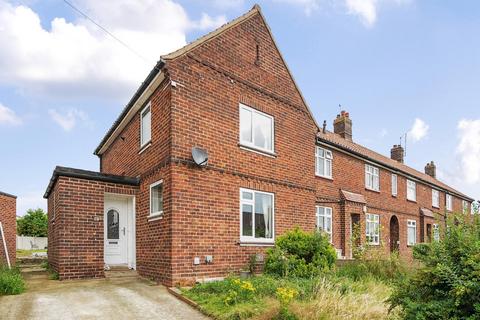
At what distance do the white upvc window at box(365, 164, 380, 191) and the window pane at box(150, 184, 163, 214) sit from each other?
1340cm

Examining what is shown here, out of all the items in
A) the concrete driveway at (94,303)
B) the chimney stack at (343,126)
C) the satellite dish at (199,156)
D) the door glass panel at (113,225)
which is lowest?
the concrete driveway at (94,303)

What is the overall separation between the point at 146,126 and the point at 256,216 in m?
4.39

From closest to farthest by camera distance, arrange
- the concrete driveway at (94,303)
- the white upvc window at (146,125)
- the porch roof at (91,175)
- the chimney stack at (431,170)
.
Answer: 1. the concrete driveway at (94,303)
2. the porch roof at (91,175)
3. the white upvc window at (146,125)
4. the chimney stack at (431,170)

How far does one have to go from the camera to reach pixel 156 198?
39.1ft

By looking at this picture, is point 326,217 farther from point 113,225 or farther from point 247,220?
point 113,225

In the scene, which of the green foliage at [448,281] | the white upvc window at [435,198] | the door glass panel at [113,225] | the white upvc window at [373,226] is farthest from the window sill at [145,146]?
the white upvc window at [435,198]

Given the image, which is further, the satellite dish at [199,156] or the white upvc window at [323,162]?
the white upvc window at [323,162]

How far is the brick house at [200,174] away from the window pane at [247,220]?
50 mm

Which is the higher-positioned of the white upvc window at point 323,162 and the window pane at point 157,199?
the white upvc window at point 323,162

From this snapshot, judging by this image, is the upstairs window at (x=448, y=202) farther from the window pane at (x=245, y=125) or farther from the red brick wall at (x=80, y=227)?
the red brick wall at (x=80, y=227)

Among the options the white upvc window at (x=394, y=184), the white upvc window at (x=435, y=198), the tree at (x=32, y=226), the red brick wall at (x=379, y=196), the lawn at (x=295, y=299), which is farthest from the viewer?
the tree at (x=32, y=226)

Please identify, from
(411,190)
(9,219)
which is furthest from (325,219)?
(9,219)

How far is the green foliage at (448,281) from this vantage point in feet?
17.2

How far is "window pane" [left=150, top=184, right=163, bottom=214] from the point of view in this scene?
11.6m
